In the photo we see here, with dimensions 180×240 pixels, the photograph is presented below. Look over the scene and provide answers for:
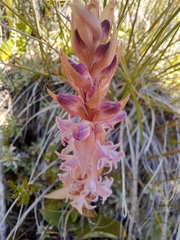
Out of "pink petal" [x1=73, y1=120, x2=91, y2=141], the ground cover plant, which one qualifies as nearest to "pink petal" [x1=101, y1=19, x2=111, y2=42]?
"pink petal" [x1=73, y1=120, x2=91, y2=141]

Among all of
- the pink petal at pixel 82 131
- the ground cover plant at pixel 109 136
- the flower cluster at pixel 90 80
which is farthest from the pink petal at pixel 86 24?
the ground cover plant at pixel 109 136

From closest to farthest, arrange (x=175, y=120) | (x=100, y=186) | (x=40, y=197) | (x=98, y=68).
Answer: (x=98, y=68)
(x=100, y=186)
(x=40, y=197)
(x=175, y=120)

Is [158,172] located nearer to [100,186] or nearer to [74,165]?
[100,186]

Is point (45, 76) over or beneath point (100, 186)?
over

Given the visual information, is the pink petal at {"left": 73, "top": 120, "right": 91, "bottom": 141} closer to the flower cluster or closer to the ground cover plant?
the flower cluster

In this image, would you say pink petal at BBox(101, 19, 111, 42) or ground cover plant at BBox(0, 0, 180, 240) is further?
ground cover plant at BBox(0, 0, 180, 240)

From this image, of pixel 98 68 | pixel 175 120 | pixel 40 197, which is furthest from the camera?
pixel 175 120

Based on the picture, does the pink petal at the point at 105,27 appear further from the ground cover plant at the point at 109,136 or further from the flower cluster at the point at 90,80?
the ground cover plant at the point at 109,136

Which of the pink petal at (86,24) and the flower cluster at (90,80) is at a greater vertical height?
the pink petal at (86,24)

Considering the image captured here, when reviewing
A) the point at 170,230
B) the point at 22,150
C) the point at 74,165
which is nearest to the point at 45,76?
the point at 22,150
